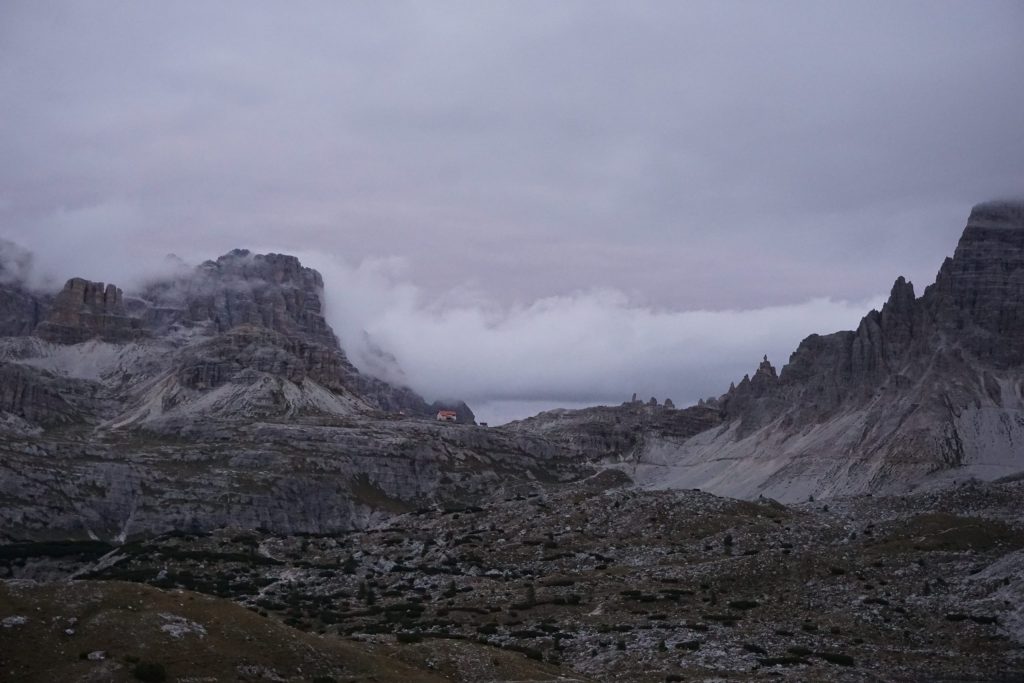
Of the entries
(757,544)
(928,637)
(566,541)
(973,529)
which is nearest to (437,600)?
(566,541)

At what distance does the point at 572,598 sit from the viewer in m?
79.6

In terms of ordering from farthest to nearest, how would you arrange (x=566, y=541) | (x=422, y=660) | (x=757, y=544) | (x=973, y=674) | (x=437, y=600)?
(x=566, y=541) < (x=757, y=544) < (x=437, y=600) < (x=973, y=674) < (x=422, y=660)

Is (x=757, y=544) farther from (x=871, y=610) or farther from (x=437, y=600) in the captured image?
(x=437, y=600)

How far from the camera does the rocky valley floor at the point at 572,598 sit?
45781 millimetres

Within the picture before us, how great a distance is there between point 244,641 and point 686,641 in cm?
→ 2877

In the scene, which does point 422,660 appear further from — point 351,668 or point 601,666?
point 601,666

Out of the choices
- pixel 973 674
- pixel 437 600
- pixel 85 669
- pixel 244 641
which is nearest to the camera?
A: pixel 85 669

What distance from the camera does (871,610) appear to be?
6969 cm

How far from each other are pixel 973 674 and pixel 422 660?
2903 cm

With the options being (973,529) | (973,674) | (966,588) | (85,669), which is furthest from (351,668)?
(973,529)

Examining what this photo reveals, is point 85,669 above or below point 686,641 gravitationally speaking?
above

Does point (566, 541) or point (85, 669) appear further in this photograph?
point (566, 541)

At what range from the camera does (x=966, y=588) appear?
71.2m

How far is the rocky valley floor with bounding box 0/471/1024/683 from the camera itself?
45.8 m
